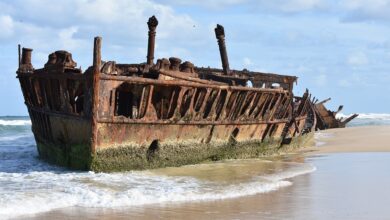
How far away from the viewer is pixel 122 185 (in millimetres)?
8211

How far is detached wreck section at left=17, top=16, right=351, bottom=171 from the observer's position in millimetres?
9297

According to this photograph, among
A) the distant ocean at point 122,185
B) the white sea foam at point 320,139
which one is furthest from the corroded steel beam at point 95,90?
the white sea foam at point 320,139

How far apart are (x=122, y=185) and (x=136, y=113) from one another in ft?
6.10

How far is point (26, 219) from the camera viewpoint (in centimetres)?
587

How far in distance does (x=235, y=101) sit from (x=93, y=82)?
12.4 ft

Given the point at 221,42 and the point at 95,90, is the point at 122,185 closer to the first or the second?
the point at 95,90

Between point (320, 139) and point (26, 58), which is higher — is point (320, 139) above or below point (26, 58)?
below

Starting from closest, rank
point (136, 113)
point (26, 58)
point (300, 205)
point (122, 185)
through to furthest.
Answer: point (300, 205), point (122, 185), point (136, 113), point (26, 58)

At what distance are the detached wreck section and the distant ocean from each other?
0.35 meters

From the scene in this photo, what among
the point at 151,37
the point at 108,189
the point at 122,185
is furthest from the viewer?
the point at 151,37

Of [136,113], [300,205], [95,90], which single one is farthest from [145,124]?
[300,205]

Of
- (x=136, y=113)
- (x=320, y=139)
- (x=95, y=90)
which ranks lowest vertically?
(x=320, y=139)

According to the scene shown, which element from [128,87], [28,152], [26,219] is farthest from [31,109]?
[26,219]

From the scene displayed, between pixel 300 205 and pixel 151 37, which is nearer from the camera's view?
pixel 300 205
